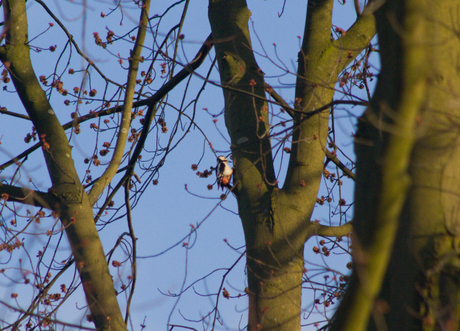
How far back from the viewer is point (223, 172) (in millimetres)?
3346

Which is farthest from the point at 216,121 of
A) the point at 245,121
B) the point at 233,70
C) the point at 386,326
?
the point at 386,326

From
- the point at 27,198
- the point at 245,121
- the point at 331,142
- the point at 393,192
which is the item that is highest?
the point at 331,142

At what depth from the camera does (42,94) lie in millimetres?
2912

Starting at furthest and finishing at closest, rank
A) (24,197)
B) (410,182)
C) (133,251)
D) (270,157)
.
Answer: (133,251), (270,157), (24,197), (410,182)

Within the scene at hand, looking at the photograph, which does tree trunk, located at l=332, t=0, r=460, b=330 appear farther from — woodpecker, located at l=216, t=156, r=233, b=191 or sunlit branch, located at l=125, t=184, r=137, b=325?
sunlit branch, located at l=125, t=184, r=137, b=325

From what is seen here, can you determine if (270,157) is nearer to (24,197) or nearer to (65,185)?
(65,185)

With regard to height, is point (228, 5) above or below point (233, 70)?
above

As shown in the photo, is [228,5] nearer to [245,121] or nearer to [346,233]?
[245,121]

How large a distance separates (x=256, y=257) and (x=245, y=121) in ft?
2.91

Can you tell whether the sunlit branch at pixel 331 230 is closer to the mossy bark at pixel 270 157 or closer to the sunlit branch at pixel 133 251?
the mossy bark at pixel 270 157

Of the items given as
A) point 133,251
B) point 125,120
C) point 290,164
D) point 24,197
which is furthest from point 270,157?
point 24,197

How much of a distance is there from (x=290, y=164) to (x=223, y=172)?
2.10 feet

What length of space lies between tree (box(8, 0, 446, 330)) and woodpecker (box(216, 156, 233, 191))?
151 millimetres

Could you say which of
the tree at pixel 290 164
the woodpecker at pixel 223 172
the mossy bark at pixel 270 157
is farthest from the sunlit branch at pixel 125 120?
the woodpecker at pixel 223 172
